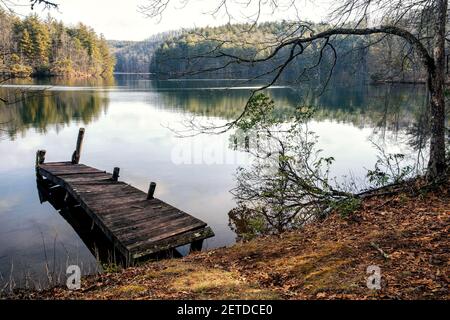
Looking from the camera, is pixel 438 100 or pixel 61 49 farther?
pixel 61 49

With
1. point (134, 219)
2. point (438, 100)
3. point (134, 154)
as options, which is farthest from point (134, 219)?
point (134, 154)

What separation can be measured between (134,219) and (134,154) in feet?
43.6

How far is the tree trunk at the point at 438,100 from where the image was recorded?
300 inches

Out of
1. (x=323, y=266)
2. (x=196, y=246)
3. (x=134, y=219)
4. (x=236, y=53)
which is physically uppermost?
(x=236, y=53)

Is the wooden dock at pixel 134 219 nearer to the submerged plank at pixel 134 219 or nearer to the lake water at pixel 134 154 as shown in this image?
the submerged plank at pixel 134 219

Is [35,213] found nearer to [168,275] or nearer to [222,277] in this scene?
[168,275]

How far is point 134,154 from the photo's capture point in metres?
22.9

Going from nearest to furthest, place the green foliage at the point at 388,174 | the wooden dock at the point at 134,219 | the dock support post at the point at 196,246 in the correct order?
the wooden dock at the point at 134,219, the green foliage at the point at 388,174, the dock support post at the point at 196,246

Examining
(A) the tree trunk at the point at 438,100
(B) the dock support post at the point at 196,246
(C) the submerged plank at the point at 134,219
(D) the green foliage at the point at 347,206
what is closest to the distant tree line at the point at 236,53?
(A) the tree trunk at the point at 438,100

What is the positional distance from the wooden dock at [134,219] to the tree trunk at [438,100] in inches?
226

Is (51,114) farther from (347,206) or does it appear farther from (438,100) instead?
(438,100)

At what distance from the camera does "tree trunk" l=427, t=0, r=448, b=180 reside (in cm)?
762

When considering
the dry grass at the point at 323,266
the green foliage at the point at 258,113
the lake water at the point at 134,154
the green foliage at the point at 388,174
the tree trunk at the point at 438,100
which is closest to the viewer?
the dry grass at the point at 323,266
